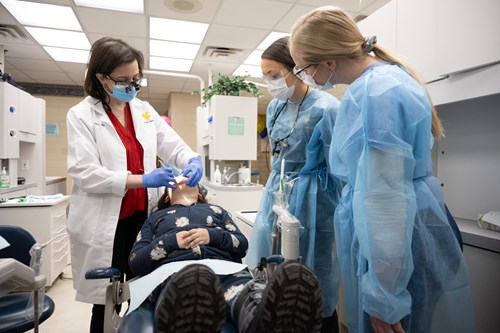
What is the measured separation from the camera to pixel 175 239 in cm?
120

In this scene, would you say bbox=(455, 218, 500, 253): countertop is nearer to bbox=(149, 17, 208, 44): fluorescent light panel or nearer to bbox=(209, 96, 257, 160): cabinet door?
bbox=(209, 96, 257, 160): cabinet door

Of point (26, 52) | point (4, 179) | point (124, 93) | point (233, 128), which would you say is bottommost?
point (4, 179)

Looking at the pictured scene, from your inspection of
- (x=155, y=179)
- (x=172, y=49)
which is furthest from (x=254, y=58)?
(x=155, y=179)

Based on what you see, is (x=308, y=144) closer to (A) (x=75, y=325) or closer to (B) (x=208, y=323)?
(B) (x=208, y=323)

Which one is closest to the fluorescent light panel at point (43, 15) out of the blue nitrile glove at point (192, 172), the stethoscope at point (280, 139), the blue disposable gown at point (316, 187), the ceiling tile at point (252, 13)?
the ceiling tile at point (252, 13)

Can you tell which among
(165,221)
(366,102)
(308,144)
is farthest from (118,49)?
(366,102)

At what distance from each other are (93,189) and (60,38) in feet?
12.7

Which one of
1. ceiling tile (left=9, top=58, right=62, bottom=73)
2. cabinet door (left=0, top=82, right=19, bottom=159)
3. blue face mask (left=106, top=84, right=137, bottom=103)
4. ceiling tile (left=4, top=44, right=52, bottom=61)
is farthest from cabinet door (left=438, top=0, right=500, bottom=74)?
ceiling tile (left=9, top=58, right=62, bottom=73)

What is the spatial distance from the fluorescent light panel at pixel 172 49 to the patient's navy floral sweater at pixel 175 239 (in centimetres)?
342

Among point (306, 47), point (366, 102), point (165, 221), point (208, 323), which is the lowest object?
point (208, 323)

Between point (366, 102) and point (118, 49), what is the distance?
104 cm

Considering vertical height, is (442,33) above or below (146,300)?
above

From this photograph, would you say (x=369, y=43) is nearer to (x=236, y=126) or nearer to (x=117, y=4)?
(x=236, y=126)

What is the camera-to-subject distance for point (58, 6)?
329 centimetres
